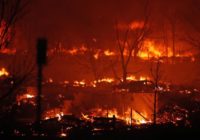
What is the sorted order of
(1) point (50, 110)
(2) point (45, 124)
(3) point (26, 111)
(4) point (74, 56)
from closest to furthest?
(2) point (45, 124)
(3) point (26, 111)
(1) point (50, 110)
(4) point (74, 56)

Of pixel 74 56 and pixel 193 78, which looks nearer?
pixel 193 78

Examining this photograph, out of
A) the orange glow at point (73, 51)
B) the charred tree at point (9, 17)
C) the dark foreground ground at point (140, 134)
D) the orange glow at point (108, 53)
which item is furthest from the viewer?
the orange glow at point (73, 51)

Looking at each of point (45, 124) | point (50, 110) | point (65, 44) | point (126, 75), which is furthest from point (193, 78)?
point (45, 124)

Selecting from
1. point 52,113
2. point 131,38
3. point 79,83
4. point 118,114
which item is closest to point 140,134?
point 118,114

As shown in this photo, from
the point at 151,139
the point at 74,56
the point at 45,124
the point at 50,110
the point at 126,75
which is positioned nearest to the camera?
the point at 151,139

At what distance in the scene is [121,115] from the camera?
57.5 ft

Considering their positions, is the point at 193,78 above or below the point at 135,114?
above

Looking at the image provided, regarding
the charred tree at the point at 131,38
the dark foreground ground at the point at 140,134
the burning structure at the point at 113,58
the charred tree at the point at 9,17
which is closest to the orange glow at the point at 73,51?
the burning structure at the point at 113,58

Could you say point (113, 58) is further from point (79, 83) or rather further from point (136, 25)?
point (79, 83)

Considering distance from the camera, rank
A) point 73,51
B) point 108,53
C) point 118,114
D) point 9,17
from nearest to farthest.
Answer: point 9,17
point 118,114
point 108,53
point 73,51

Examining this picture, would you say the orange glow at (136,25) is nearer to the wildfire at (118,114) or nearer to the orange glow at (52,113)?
the wildfire at (118,114)

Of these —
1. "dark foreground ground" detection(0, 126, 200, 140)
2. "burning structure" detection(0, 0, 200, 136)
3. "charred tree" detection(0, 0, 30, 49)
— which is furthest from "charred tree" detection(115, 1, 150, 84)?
"charred tree" detection(0, 0, 30, 49)

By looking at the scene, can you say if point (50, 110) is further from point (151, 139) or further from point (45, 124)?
point (151, 139)

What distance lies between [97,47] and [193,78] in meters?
8.50
